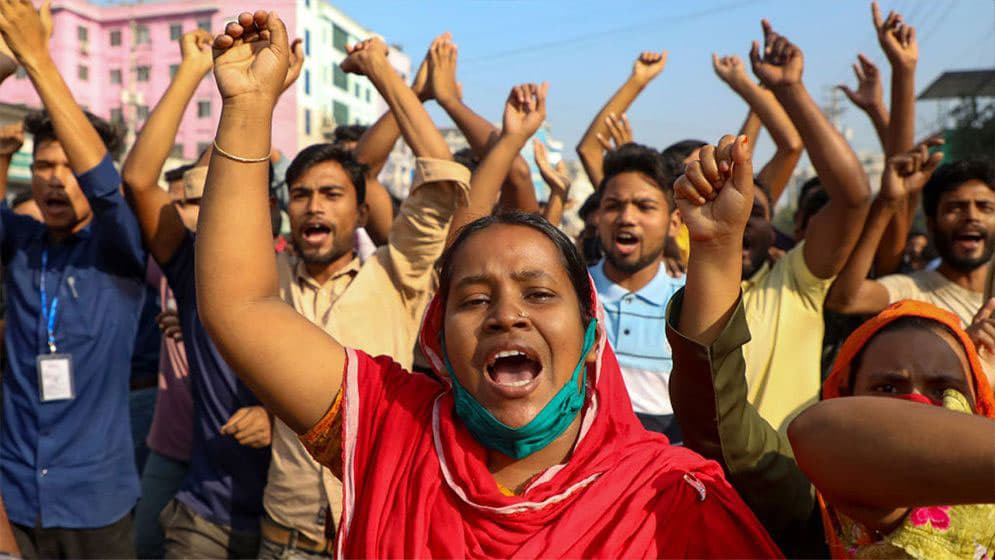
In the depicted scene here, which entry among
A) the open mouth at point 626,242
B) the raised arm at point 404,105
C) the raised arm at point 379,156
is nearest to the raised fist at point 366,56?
the raised arm at point 404,105

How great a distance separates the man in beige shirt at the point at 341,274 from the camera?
286 cm

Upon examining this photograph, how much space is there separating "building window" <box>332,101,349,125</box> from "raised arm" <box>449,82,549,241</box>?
52.3m

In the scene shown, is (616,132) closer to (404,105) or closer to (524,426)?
(404,105)

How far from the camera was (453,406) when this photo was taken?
6.00ft

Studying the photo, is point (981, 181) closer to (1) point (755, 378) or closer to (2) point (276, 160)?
(1) point (755, 378)

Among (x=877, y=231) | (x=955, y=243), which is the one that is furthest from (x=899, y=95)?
(x=877, y=231)

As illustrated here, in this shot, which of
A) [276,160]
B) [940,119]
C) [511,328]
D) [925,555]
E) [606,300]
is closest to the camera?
[925,555]

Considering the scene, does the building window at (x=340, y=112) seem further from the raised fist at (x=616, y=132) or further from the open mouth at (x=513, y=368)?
the open mouth at (x=513, y=368)

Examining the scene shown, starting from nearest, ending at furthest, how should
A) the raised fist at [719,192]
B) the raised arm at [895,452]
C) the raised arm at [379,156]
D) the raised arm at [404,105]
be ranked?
the raised arm at [895,452], the raised fist at [719,192], the raised arm at [404,105], the raised arm at [379,156]

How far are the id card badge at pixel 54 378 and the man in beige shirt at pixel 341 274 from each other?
0.87 m

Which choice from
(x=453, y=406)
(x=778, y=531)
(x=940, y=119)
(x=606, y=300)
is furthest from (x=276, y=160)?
(x=940, y=119)

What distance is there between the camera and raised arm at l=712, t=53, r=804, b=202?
174 inches

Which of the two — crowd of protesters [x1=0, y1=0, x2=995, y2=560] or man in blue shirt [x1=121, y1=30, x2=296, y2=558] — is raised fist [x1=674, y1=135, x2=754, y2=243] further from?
man in blue shirt [x1=121, y1=30, x2=296, y2=558]

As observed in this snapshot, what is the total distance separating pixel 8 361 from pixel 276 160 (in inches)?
93.8
